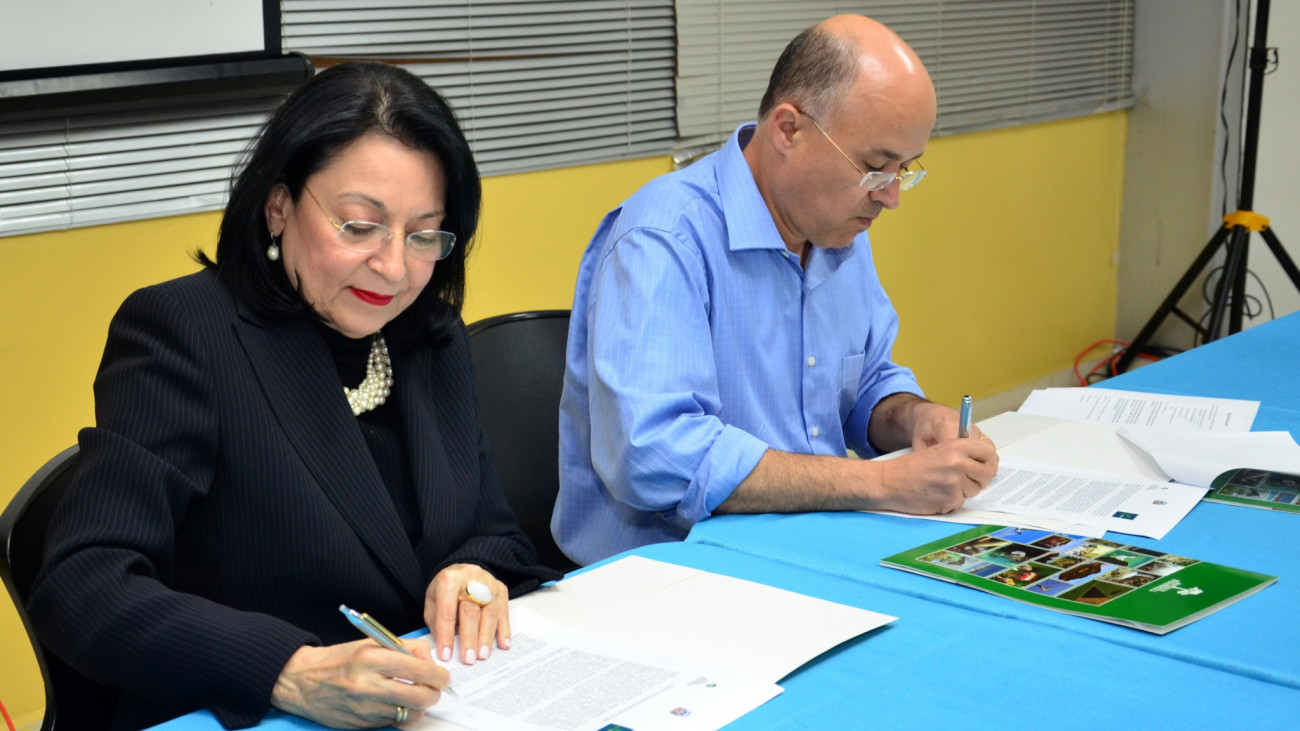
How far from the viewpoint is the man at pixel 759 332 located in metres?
1.59

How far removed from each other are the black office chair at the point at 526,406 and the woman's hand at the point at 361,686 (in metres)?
0.92

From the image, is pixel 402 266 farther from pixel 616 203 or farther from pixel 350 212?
pixel 616 203

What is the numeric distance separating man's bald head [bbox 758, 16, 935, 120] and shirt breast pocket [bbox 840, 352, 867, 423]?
1.42 feet

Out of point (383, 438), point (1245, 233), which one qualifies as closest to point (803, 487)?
point (383, 438)

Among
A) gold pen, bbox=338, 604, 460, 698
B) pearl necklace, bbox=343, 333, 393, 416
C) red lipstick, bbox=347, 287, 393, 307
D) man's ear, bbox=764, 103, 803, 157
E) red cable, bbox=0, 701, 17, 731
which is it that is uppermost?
man's ear, bbox=764, 103, 803, 157

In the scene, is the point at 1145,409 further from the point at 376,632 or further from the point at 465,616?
the point at 376,632

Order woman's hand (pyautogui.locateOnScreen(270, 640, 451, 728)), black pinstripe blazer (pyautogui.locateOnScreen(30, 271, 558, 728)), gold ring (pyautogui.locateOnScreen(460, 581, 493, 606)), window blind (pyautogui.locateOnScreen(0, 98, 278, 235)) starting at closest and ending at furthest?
woman's hand (pyautogui.locateOnScreen(270, 640, 451, 728)) → black pinstripe blazer (pyautogui.locateOnScreen(30, 271, 558, 728)) → gold ring (pyautogui.locateOnScreen(460, 581, 493, 606)) → window blind (pyautogui.locateOnScreen(0, 98, 278, 235))

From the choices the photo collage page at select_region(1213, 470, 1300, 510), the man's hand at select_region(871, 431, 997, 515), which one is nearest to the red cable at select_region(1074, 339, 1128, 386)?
the photo collage page at select_region(1213, 470, 1300, 510)

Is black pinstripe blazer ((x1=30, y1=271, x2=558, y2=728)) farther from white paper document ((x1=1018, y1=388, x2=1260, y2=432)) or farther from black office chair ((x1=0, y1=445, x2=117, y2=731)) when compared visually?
white paper document ((x1=1018, y1=388, x2=1260, y2=432))

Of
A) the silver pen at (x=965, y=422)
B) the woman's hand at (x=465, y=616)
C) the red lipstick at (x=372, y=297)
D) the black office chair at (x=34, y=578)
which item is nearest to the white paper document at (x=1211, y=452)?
the silver pen at (x=965, y=422)

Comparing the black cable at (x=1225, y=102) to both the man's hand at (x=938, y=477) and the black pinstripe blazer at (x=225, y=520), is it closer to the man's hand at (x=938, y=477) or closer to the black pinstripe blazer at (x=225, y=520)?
the man's hand at (x=938, y=477)

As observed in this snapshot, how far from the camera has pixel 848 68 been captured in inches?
70.3

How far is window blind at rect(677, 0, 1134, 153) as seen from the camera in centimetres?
332

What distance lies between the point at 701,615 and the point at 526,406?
83 centimetres
